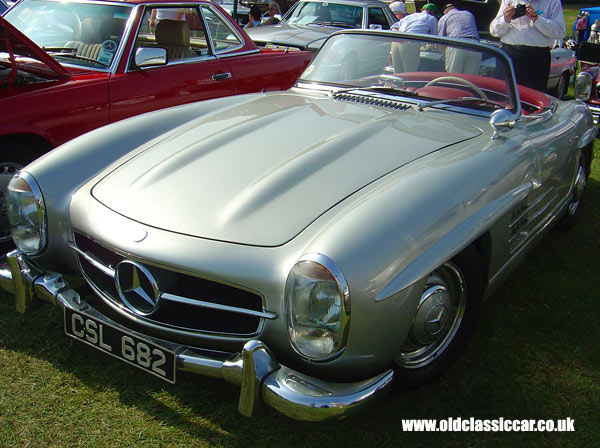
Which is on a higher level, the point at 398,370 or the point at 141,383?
the point at 398,370

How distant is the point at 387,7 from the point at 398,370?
28.9ft

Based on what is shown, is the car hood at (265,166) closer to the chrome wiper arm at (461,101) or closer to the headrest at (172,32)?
the chrome wiper arm at (461,101)

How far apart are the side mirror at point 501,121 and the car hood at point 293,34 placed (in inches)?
231

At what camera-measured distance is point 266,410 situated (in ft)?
8.09

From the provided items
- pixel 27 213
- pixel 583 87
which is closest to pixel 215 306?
pixel 27 213

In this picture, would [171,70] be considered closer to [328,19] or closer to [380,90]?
[380,90]

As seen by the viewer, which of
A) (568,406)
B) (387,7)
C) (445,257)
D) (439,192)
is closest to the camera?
(445,257)

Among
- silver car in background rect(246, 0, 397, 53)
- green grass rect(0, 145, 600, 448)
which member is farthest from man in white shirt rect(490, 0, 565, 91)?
silver car in background rect(246, 0, 397, 53)

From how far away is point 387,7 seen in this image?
1012 centimetres

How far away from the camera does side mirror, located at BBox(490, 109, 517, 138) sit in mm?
2992

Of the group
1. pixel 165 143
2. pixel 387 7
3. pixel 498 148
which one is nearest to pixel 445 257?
pixel 498 148

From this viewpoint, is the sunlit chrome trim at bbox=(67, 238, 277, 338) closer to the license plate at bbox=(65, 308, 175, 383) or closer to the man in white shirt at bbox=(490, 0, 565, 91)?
the license plate at bbox=(65, 308, 175, 383)

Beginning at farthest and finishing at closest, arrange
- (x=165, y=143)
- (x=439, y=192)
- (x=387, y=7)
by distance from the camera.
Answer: (x=387, y=7) < (x=165, y=143) < (x=439, y=192)

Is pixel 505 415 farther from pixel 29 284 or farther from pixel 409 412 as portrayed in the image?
pixel 29 284
